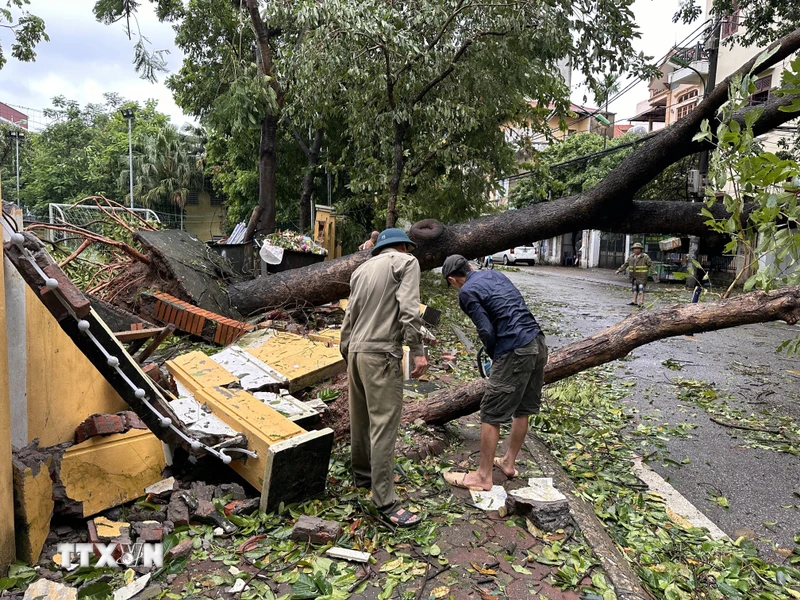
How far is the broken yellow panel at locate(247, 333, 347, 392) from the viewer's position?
16.5 feet

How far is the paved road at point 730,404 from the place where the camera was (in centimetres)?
380

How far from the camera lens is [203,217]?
1369 inches

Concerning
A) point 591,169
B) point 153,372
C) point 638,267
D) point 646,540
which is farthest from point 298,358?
point 591,169

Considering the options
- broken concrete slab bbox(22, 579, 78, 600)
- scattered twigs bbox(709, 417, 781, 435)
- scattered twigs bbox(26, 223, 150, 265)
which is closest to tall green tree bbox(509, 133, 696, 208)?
scattered twigs bbox(709, 417, 781, 435)

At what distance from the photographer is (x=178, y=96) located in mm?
14180

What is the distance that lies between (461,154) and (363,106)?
6.12ft

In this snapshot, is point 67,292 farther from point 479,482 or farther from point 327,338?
point 327,338

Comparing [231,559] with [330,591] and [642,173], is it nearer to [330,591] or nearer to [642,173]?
[330,591]

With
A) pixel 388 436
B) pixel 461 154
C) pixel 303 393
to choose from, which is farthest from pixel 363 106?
pixel 388 436

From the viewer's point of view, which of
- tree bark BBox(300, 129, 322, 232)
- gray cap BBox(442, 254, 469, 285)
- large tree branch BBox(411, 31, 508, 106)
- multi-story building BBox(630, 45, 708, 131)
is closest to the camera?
gray cap BBox(442, 254, 469, 285)

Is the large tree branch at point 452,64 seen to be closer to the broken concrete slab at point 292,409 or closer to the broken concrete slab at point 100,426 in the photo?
the broken concrete slab at point 292,409

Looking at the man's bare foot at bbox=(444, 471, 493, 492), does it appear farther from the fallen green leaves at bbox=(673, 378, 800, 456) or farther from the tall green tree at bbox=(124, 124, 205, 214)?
the tall green tree at bbox=(124, 124, 205, 214)

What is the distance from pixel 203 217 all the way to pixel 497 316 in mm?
33992

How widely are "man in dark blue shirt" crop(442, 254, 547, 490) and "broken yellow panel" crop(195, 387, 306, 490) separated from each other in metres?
1.22
